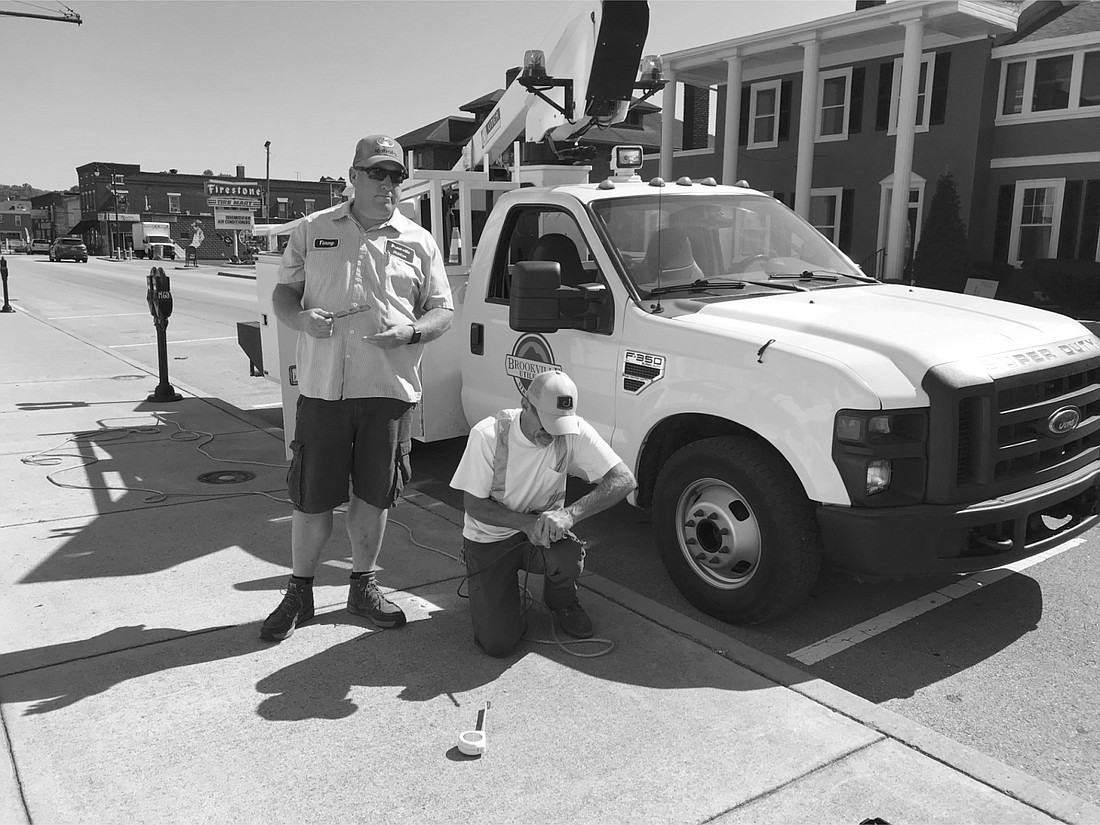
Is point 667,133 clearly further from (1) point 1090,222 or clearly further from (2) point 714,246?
(2) point 714,246

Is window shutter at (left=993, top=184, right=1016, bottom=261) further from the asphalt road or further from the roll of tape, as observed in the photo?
the roll of tape

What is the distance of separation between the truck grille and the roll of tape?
2.01 meters

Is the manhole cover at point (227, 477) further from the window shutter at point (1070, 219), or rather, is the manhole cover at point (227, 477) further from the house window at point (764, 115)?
the house window at point (764, 115)

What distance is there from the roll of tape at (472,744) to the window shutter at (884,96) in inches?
891

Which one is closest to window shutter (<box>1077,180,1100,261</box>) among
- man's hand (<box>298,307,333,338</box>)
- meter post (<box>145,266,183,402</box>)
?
meter post (<box>145,266,183,402</box>)

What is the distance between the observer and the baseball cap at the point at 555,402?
363 cm

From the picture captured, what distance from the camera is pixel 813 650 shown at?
407 centimetres

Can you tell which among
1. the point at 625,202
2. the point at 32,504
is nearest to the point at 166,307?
the point at 32,504

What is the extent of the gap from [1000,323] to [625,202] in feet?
6.62

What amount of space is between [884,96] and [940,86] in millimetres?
1461

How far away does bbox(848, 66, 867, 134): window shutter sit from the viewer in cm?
2306

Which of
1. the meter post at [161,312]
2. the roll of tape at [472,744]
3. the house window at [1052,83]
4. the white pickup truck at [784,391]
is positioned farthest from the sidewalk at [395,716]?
the house window at [1052,83]

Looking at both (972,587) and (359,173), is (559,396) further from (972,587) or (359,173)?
(972,587)

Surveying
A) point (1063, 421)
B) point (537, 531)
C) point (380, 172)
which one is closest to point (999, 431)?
point (1063, 421)
